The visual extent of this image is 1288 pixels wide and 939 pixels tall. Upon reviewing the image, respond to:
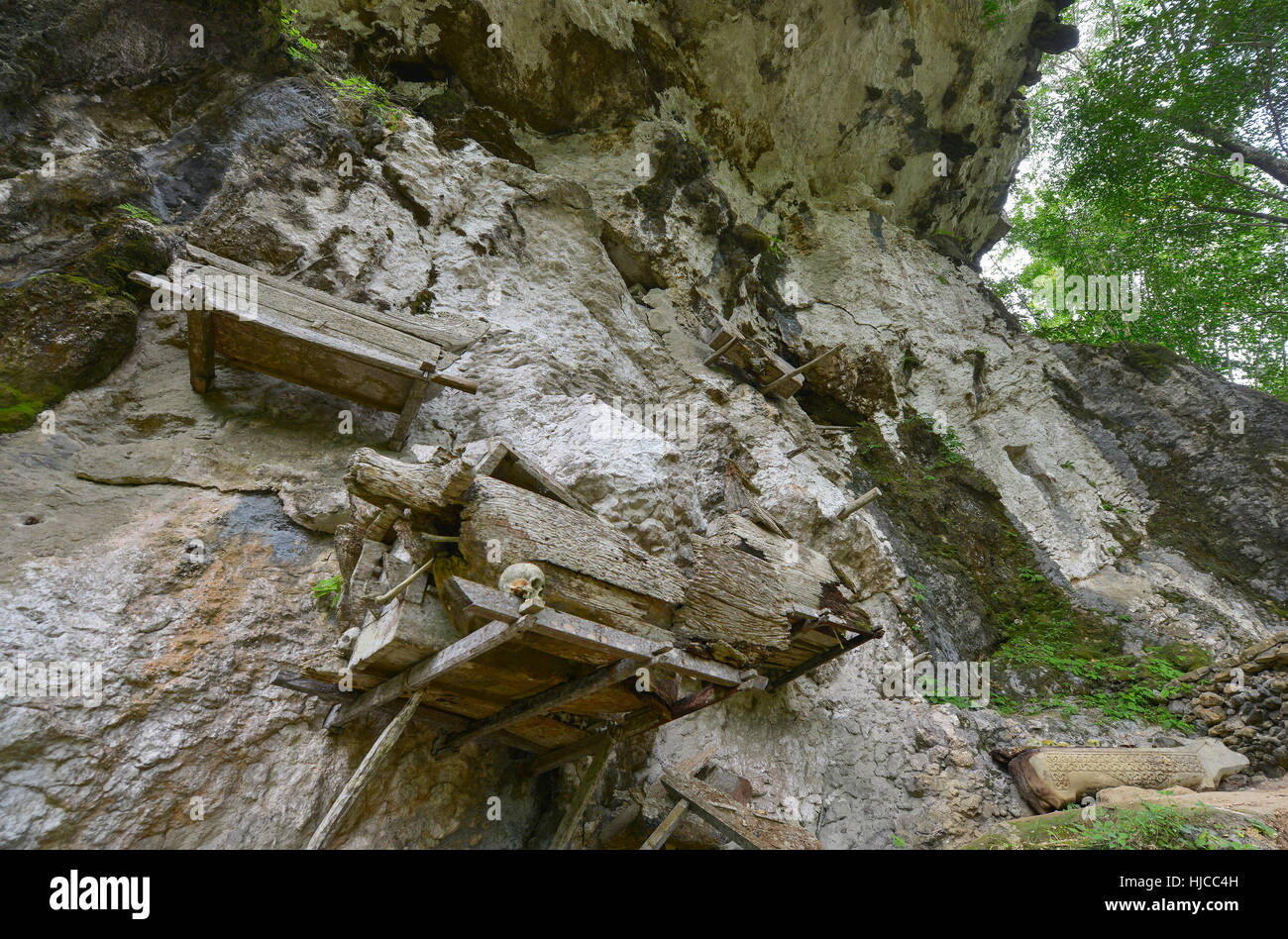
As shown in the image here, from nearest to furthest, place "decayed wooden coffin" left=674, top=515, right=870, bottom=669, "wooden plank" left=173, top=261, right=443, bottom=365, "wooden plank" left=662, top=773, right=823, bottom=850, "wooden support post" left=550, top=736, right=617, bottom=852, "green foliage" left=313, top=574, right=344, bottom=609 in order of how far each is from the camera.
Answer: "wooden support post" left=550, top=736, right=617, bottom=852, "decayed wooden coffin" left=674, top=515, right=870, bottom=669, "green foliage" left=313, top=574, right=344, bottom=609, "wooden plank" left=662, top=773, right=823, bottom=850, "wooden plank" left=173, top=261, right=443, bottom=365

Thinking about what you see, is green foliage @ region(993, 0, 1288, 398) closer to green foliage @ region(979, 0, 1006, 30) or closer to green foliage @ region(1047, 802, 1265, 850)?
green foliage @ region(979, 0, 1006, 30)

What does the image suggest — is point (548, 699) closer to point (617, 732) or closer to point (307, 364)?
point (617, 732)

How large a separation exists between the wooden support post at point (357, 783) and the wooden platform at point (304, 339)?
123 inches

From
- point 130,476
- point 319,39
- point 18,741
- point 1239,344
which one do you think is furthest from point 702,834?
point 1239,344

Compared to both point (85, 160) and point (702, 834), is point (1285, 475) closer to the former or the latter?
point (702, 834)

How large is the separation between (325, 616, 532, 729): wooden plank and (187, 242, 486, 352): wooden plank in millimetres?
3403

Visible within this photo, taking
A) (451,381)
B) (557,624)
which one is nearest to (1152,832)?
(557,624)

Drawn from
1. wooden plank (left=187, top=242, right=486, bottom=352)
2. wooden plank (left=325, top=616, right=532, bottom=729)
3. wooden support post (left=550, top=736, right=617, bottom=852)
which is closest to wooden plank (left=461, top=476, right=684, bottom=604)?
wooden plank (left=325, top=616, right=532, bottom=729)

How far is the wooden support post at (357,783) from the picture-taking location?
340 cm

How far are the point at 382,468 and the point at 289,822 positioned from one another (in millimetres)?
2284

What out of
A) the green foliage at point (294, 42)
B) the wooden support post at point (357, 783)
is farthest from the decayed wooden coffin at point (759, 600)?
the green foliage at point (294, 42)

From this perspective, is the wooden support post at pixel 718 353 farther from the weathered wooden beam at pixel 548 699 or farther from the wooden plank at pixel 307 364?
the weathered wooden beam at pixel 548 699

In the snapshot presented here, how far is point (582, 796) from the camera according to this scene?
4.60 metres

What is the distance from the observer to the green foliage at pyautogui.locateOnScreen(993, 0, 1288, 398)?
584 inches
